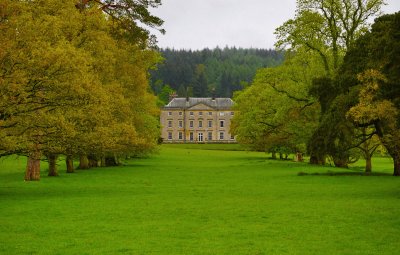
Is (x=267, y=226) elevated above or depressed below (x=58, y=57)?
below

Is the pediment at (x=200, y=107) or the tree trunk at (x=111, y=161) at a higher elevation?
the pediment at (x=200, y=107)

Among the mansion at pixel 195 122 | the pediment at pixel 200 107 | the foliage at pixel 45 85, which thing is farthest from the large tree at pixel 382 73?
the mansion at pixel 195 122

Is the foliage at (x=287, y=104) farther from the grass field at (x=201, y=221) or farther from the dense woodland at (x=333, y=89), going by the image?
the grass field at (x=201, y=221)

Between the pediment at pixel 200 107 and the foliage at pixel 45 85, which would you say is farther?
the pediment at pixel 200 107

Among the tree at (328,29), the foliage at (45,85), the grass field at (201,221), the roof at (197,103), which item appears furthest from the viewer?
the roof at (197,103)

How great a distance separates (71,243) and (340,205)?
10336 millimetres

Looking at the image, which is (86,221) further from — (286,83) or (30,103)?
(286,83)

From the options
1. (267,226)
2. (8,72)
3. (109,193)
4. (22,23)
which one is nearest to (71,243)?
(267,226)

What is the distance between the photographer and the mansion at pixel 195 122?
14412 cm

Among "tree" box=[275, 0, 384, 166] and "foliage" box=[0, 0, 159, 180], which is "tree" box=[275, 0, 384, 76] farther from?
"foliage" box=[0, 0, 159, 180]

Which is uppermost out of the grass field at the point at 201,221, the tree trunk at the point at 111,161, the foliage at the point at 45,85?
the foliage at the point at 45,85

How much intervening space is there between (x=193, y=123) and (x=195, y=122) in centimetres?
56

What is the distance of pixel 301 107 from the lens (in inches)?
1914

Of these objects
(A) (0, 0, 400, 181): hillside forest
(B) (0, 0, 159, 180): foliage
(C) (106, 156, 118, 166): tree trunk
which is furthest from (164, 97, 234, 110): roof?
(B) (0, 0, 159, 180): foliage
